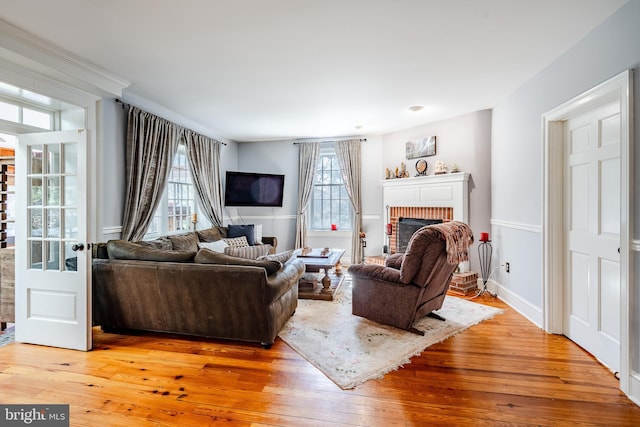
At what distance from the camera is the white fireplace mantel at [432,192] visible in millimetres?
4559

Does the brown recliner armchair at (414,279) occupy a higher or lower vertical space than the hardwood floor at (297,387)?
higher

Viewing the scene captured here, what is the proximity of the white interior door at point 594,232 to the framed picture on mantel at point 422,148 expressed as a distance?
2204 mm

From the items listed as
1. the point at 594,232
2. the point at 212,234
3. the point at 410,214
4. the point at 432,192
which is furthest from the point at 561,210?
the point at 212,234

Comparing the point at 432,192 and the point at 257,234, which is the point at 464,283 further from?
the point at 257,234

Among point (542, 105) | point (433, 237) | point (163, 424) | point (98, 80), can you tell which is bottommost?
point (163, 424)

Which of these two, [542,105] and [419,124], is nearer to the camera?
[542,105]

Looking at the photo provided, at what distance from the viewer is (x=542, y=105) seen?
10.1ft

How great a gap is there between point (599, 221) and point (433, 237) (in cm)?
127

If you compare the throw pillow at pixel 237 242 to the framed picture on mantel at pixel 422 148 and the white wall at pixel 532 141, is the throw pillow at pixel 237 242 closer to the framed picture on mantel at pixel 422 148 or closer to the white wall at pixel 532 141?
the framed picture on mantel at pixel 422 148

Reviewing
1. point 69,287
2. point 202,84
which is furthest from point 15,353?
point 202,84

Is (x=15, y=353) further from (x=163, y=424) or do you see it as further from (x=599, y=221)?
(x=599, y=221)

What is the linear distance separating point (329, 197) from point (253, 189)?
153cm

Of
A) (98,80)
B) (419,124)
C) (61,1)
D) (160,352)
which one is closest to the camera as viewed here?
(61,1)

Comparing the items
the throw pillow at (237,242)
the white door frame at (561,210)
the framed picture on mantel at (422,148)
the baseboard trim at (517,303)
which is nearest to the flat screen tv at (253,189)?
the throw pillow at (237,242)
